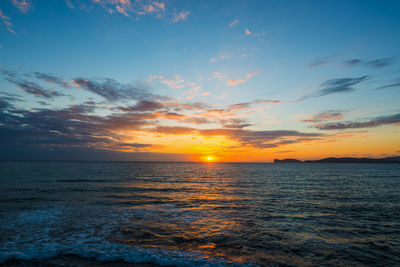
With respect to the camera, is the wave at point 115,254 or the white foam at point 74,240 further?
the white foam at point 74,240

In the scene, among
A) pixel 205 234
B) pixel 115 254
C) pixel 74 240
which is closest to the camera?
pixel 115 254

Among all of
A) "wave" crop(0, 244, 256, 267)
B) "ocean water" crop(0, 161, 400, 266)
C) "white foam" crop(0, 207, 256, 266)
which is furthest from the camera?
"ocean water" crop(0, 161, 400, 266)

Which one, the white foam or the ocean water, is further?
the ocean water

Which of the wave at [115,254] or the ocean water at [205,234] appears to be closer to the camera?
the wave at [115,254]

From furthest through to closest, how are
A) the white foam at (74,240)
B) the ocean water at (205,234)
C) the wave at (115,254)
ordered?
the ocean water at (205,234) < the white foam at (74,240) < the wave at (115,254)

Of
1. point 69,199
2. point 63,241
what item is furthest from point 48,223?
point 69,199

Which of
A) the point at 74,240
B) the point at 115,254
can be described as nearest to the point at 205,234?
the point at 115,254

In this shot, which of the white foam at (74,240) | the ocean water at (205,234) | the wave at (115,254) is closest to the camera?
the wave at (115,254)

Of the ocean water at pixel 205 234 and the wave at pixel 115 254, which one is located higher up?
the wave at pixel 115 254

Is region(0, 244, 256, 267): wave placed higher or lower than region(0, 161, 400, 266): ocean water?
higher

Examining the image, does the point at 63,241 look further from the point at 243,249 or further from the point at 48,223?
the point at 243,249

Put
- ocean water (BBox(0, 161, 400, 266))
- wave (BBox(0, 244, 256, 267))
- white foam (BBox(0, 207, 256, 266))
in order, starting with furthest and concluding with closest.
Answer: ocean water (BBox(0, 161, 400, 266))
white foam (BBox(0, 207, 256, 266))
wave (BBox(0, 244, 256, 267))

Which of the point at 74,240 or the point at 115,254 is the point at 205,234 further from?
the point at 74,240

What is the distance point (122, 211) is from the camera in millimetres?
18844
